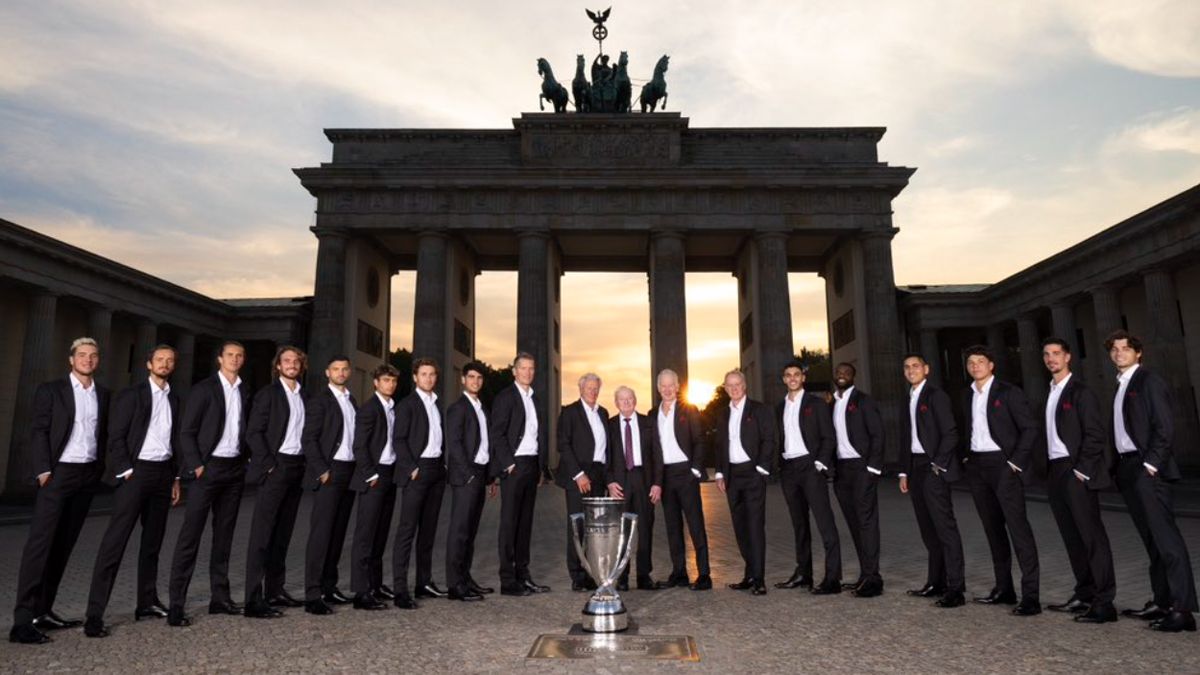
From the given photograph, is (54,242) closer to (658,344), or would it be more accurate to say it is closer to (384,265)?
(384,265)

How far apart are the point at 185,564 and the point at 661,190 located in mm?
29944

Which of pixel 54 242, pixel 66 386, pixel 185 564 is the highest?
pixel 54 242

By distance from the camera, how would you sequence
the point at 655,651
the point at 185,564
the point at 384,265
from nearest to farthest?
the point at 655,651
the point at 185,564
the point at 384,265

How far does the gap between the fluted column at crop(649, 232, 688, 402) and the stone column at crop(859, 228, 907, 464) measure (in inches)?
344

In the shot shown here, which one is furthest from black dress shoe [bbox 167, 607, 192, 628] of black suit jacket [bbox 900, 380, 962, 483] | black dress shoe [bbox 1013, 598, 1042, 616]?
black dress shoe [bbox 1013, 598, 1042, 616]

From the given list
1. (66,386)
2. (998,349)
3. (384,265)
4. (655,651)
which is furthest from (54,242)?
(998,349)

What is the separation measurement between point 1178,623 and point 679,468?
14.5 feet

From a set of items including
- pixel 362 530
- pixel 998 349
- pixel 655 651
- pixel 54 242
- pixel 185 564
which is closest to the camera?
pixel 655 651

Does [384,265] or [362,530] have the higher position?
[384,265]

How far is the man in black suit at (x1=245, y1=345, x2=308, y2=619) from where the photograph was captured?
656 centimetres

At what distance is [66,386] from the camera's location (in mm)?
6062

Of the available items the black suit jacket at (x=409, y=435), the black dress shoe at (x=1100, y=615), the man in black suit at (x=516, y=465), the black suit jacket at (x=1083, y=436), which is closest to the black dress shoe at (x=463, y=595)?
the man in black suit at (x=516, y=465)

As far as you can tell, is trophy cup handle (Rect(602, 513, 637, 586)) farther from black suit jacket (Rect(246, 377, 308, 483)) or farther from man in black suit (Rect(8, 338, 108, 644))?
man in black suit (Rect(8, 338, 108, 644))

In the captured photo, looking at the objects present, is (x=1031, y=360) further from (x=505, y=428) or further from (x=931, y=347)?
(x=505, y=428)
